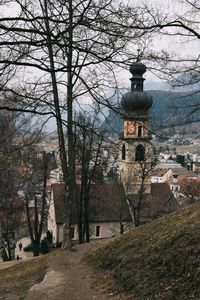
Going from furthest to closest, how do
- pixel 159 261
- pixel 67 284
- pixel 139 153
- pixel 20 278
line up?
pixel 139 153 → pixel 20 278 → pixel 67 284 → pixel 159 261

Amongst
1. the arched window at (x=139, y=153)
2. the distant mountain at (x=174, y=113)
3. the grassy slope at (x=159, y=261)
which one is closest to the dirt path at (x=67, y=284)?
the grassy slope at (x=159, y=261)

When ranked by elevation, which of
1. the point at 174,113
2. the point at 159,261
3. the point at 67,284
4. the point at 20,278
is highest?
the point at 174,113

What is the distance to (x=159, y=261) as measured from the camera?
8.08m

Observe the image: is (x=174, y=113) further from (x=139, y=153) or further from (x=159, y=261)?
(x=139, y=153)

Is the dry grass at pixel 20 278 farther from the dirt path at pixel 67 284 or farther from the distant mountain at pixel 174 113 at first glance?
the distant mountain at pixel 174 113

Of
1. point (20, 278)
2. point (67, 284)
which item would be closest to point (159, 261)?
point (67, 284)

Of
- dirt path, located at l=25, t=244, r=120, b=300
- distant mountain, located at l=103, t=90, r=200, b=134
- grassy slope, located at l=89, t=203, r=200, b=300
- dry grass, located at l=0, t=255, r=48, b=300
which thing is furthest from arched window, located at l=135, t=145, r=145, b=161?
distant mountain, located at l=103, t=90, r=200, b=134

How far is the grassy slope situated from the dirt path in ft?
1.27

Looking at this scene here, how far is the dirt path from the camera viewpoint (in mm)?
8344

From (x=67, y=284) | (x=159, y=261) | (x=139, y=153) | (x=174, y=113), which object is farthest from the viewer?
(x=139, y=153)

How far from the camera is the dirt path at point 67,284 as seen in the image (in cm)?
834

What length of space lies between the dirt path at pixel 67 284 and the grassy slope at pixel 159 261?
386 mm

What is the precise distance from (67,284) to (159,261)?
227cm

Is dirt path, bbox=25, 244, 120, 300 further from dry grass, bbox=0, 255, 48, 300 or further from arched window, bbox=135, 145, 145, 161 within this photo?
arched window, bbox=135, 145, 145, 161
